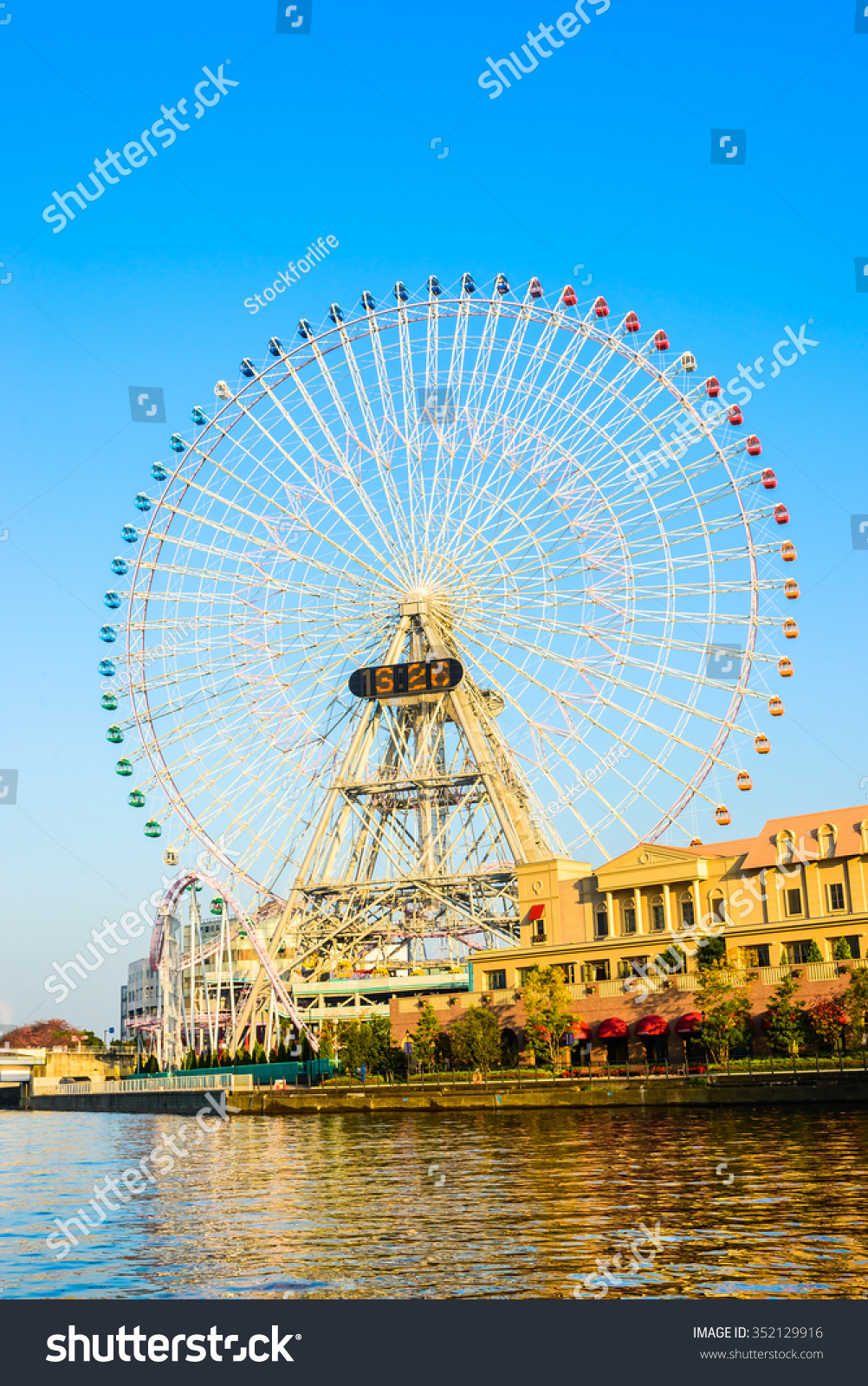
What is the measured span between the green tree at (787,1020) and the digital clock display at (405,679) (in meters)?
31.5

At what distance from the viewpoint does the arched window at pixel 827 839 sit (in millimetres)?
70188

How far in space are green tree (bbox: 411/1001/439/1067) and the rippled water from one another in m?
33.6

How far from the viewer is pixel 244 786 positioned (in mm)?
84062

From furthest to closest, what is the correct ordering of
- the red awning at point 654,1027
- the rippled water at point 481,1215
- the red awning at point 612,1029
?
the red awning at point 612,1029 → the red awning at point 654,1027 → the rippled water at point 481,1215

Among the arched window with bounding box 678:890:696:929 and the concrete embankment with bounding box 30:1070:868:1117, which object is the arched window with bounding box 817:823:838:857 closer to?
the arched window with bounding box 678:890:696:929

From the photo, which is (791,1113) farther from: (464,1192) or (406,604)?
(406,604)

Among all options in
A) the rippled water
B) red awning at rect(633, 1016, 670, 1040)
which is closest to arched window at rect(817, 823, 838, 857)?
red awning at rect(633, 1016, 670, 1040)

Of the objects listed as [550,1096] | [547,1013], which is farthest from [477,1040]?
[550,1096]

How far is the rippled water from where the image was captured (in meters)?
20.6

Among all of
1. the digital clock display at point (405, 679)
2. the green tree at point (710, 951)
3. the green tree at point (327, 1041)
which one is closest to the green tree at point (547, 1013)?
the green tree at point (710, 951)

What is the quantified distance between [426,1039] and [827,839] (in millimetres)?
28746

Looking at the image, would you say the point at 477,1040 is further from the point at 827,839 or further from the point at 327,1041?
the point at 827,839

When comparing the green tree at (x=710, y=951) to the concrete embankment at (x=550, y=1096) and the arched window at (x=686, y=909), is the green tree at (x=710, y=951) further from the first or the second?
the concrete embankment at (x=550, y=1096)
